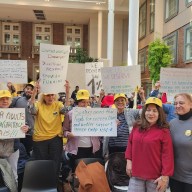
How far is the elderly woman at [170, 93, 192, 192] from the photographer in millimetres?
3121

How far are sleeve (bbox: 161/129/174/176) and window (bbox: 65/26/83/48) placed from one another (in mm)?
24348

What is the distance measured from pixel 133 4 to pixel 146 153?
766cm

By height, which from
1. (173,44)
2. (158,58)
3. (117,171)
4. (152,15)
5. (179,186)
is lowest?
(117,171)

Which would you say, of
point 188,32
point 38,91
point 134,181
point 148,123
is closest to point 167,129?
point 148,123

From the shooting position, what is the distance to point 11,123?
4070 mm

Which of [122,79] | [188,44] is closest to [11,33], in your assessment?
[188,44]

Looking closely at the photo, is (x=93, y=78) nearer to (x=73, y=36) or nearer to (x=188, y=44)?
(x=188, y=44)

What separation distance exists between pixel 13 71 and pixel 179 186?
13.3 feet

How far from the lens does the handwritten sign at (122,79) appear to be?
5180 mm

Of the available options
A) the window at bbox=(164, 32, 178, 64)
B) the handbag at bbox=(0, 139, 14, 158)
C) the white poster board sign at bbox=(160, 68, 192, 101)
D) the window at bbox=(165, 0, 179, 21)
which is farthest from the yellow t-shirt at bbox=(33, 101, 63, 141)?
the window at bbox=(165, 0, 179, 21)

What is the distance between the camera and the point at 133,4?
997 centimetres

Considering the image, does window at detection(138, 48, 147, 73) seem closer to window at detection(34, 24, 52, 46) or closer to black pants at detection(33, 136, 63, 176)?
window at detection(34, 24, 52, 46)

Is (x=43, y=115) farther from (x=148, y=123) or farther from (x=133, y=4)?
(x=133, y=4)

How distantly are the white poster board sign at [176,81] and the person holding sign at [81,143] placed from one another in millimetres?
1449
